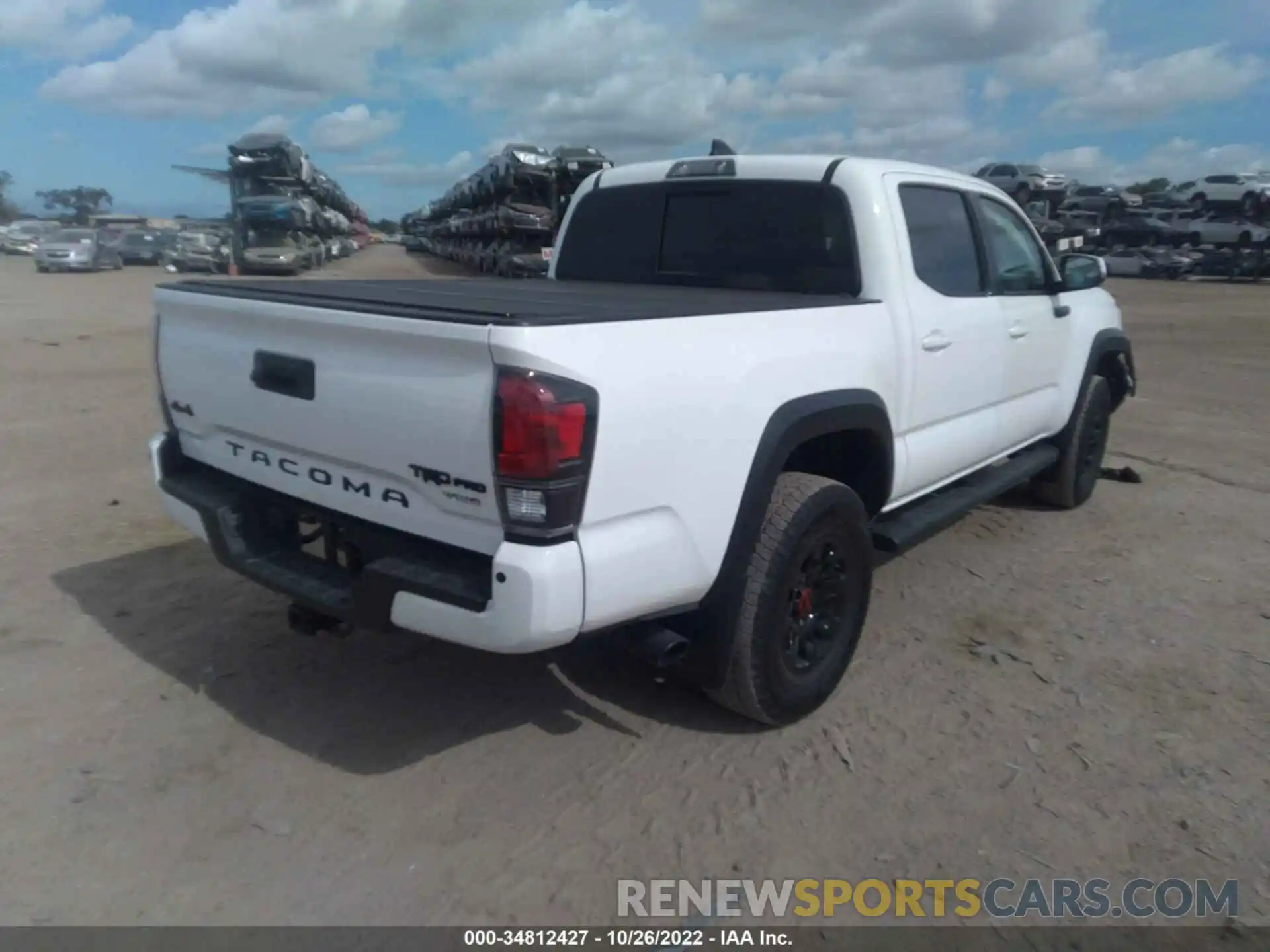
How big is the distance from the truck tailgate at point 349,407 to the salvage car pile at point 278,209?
3074 cm

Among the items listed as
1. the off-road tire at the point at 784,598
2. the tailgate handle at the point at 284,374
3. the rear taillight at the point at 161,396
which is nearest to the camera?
the tailgate handle at the point at 284,374

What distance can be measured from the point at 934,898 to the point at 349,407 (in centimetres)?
215

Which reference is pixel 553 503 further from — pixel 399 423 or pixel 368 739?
pixel 368 739

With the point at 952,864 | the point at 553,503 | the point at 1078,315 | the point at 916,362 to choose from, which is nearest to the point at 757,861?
the point at 952,864

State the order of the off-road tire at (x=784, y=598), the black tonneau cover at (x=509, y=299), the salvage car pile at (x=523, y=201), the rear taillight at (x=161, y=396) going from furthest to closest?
1. the salvage car pile at (x=523, y=201)
2. the rear taillight at (x=161, y=396)
3. the off-road tire at (x=784, y=598)
4. the black tonneau cover at (x=509, y=299)

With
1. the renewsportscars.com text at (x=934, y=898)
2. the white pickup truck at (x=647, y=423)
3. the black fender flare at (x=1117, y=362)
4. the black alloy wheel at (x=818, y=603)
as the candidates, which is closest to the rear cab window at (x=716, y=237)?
the white pickup truck at (x=647, y=423)

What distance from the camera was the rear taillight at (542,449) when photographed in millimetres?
2545

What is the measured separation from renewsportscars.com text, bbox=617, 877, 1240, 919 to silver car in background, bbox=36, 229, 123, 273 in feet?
127

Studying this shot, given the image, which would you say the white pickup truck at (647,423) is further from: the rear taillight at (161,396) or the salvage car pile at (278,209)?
the salvage car pile at (278,209)

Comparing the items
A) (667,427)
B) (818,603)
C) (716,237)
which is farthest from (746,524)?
(716,237)

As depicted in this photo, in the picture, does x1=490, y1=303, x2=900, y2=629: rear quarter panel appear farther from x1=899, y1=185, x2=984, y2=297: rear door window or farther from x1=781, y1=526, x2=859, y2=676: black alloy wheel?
x1=899, y1=185, x2=984, y2=297: rear door window

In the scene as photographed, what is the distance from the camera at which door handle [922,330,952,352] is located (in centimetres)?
413

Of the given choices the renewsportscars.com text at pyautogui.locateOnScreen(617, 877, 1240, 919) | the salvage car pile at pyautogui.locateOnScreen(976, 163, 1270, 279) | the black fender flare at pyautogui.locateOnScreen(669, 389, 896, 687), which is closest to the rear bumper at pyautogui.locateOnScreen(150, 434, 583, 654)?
the black fender flare at pyautogui.locateOnScreen(669, 389, 896, 687)

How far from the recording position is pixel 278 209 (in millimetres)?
32500
